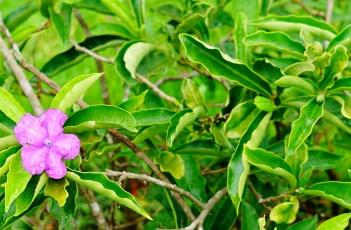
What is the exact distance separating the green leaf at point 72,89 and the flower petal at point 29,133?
8cm

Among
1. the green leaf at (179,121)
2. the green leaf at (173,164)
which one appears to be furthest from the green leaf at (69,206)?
the green leaf at (173,164)

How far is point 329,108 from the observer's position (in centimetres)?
178

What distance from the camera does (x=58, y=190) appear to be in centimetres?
149

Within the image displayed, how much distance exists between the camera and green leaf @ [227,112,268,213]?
5.08 ft

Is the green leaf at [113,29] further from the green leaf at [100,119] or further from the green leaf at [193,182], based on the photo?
the green leaf at [100,119]

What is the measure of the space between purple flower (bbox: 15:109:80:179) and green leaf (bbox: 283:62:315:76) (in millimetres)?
527

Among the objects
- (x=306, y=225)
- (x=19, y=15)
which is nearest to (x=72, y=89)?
(x=306, y=225)

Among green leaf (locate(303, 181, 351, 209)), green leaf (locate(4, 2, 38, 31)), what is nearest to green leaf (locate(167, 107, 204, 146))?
green leaf (locate(303, 181, 351, 209))

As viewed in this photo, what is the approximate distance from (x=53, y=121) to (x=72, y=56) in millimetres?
596

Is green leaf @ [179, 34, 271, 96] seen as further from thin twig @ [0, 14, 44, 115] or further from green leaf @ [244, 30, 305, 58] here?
thin twig @ [0, 14, 44, 115]

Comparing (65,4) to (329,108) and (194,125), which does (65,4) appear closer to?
(194,125)

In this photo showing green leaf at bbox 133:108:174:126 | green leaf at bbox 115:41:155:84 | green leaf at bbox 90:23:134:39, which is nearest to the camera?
green leaf at bbox 133:108:174:126

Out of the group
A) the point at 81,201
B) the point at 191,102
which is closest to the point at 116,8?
the point at 191,102

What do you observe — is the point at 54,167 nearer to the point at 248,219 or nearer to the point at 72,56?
the point at 248,219
